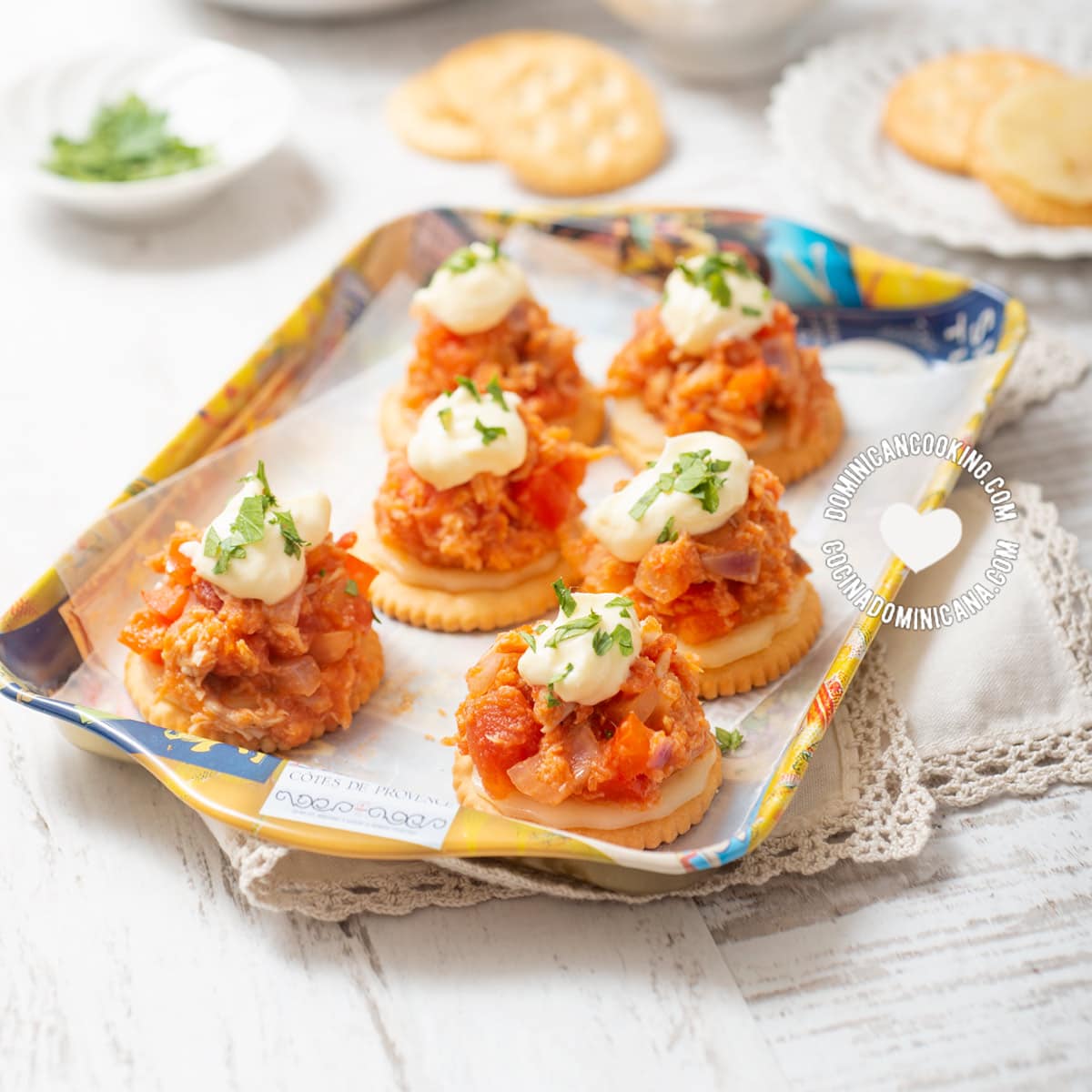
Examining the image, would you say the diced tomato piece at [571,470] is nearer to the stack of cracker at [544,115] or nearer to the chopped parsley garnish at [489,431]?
the chopped parsley garnish at [489,431]

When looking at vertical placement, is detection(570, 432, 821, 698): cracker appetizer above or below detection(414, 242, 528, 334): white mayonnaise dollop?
below

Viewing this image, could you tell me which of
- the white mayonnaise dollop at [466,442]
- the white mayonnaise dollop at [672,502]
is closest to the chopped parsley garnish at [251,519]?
the white mayonnaise dollop at [466,442]

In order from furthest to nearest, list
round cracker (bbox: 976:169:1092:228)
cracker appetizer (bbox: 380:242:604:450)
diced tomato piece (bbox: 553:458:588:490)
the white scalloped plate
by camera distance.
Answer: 1. round cracker (bbox: 976:169:1092:228)
2. the white scalloped plate
3. cracker appetizer (bbox: 380:242:604:450)
4. diced tomato piece (bbox: 553:458:588:490)

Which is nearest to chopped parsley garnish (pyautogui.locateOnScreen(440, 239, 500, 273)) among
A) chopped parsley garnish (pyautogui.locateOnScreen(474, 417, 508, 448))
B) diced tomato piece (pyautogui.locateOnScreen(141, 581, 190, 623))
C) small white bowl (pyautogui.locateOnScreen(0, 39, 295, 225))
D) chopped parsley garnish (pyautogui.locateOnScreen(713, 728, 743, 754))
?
chopped parsley garnish (pyautogui.locateOnScreen(474, 417, 508, 448))

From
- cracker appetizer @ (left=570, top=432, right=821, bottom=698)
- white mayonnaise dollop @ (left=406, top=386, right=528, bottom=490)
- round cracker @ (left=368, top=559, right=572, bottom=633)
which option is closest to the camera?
cracker appetizer @ (left=570, top=432, right=821, bottom=698)

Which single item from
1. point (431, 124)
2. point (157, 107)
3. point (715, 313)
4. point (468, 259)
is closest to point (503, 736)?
point (715, 313)

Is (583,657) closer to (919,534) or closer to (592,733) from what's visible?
(592,733)

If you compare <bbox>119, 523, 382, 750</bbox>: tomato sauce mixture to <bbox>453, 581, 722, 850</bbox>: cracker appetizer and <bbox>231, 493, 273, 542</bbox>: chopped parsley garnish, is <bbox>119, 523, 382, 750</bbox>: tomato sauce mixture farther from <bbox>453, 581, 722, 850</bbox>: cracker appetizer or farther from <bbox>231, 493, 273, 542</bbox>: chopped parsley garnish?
<bbox>453, 581, 722, 850</bbox>: cracker appetizer
